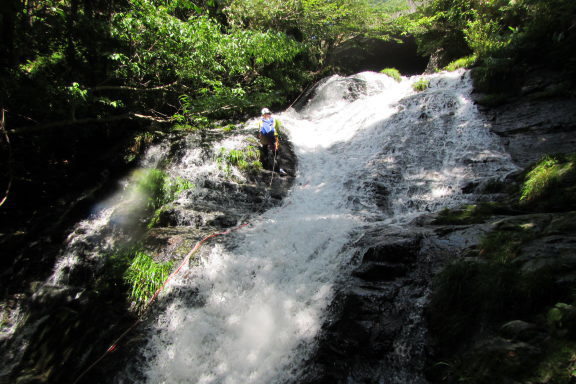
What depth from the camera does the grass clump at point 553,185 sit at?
13.7ft

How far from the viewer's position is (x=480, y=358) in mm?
2172

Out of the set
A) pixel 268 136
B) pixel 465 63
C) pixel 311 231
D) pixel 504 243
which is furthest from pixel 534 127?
pixel 268 136

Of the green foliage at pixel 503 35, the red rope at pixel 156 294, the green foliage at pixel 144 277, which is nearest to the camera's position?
the red rope at pixel 156 294

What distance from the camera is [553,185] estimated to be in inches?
176

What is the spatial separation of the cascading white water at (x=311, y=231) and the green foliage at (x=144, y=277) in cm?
32

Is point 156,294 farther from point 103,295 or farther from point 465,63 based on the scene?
point 465,63

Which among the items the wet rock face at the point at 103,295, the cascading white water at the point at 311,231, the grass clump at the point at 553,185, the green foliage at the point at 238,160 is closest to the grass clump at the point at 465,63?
the cascading white water at the point at 311,231

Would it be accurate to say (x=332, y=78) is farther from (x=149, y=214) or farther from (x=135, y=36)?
(x=149, y=214)

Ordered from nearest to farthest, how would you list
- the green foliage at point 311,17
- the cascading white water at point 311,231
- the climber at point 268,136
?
1. the cascading white water at point 311,231
2. the climber at point 268,136
3. the green foliage at point 311,17

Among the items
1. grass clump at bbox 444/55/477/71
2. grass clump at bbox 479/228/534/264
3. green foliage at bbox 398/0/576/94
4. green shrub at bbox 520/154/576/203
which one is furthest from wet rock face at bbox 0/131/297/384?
grass clump at bbox 444/55/477/71

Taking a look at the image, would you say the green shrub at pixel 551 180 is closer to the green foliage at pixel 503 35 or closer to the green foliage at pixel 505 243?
the green foliage at pixel 505 243

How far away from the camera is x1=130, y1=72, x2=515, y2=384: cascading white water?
3.72 m

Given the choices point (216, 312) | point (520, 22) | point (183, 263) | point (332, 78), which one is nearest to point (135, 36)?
point (183, 263)

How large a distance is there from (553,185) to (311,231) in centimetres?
Answer: 392
